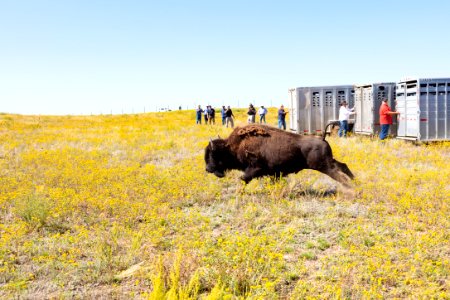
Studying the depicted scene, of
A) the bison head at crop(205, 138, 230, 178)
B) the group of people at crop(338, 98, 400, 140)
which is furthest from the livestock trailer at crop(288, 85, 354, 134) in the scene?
the bison head at crop(205, 138, 230, 178)

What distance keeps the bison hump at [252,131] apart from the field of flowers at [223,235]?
121 centimetres

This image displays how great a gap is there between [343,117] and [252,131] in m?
11.6

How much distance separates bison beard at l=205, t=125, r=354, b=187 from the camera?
27.3 ft

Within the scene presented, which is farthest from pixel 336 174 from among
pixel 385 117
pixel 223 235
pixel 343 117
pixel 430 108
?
pixel 343 117

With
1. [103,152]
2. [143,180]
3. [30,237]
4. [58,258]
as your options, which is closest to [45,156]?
[103,152]

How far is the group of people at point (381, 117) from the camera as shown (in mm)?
16969

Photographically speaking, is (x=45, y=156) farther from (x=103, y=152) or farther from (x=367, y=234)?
(x=367, y=234)

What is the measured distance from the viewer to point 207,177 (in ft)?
35.0

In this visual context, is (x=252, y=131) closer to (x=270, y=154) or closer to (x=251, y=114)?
(x=270, y=154)

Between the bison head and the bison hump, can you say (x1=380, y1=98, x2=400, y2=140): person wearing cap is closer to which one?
the bison hump

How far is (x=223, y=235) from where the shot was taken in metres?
6.31

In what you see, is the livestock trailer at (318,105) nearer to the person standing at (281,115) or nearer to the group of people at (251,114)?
the group of people at (251,114)

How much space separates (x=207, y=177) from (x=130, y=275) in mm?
5917

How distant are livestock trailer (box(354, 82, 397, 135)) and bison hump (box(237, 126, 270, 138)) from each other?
11.9 m
